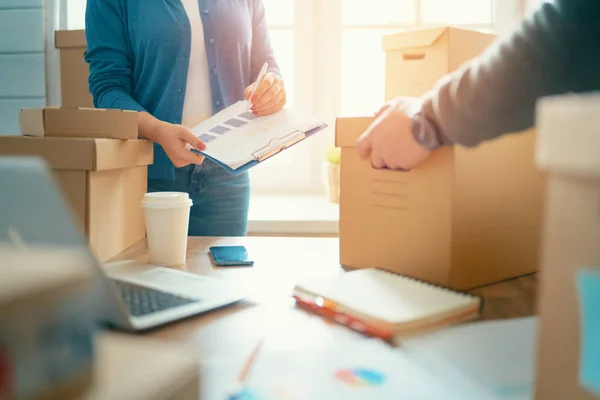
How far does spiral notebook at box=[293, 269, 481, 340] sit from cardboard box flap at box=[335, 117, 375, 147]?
0.25 meters

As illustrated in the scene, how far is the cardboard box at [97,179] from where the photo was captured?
91cm

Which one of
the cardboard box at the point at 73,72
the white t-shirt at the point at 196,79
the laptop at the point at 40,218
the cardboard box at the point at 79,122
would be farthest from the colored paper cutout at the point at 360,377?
the cardboard box at the point at 73,72

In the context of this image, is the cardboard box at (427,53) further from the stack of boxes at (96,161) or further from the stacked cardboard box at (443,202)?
the stack of boxes at (96,161)

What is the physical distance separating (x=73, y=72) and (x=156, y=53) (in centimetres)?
63

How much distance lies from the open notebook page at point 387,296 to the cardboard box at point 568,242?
219 mm

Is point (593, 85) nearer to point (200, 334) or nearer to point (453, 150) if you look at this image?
point (453, 150)

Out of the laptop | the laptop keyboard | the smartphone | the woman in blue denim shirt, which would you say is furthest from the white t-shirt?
the laptop

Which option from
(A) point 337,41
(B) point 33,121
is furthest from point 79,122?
(A) point 337,41

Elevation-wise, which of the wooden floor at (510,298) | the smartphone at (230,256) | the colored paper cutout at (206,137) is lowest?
the wooden floor at (510,298)

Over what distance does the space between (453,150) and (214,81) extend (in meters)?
0.82

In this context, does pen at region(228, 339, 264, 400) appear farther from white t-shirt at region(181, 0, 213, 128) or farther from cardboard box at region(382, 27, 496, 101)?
white t-shirt at region(181, 0, 213, 128)

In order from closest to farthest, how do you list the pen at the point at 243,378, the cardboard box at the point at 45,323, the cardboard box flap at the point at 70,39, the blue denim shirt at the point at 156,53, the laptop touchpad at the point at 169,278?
1. the cardboard box at the point at 45,323
2. the pen at the point at 243,378
3. the laptop touchpad at the point at 169,278
4. the blue denim shirt at the point at 156,53
5. the cardboard box flap at the point at 70,39

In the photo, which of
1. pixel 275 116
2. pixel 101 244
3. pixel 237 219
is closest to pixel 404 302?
pixel 101 244

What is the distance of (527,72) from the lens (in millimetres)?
643
